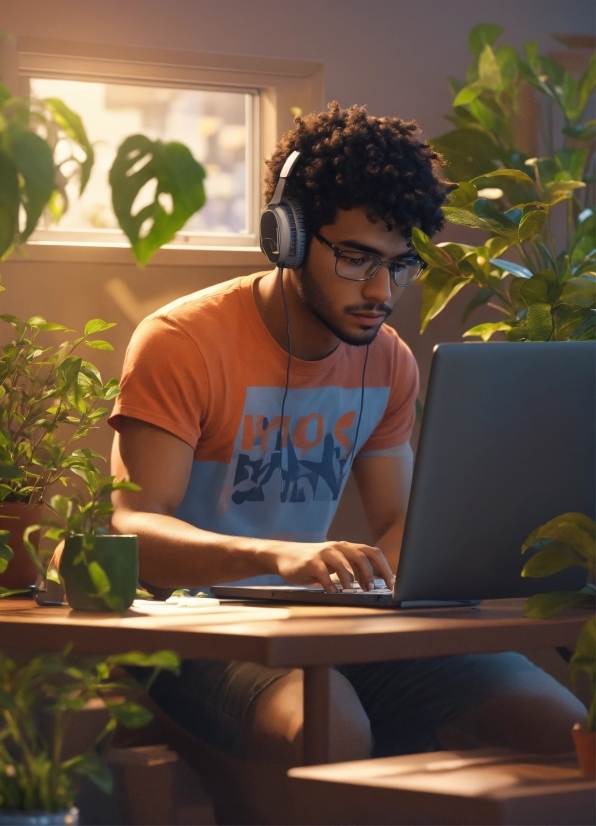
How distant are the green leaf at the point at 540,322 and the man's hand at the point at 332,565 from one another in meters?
0.52

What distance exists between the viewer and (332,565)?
122 centimetres

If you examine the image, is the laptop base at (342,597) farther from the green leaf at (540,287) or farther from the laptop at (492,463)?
the green leaf at (540,287)

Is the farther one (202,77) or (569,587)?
(202,77)

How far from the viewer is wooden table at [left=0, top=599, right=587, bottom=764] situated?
958 mm

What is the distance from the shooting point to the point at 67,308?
243 centimetres

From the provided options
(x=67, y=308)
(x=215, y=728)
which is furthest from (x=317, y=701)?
(x=67, y=308)

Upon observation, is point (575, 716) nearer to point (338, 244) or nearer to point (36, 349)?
point (338, 244)

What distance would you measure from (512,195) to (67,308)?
3.53ft

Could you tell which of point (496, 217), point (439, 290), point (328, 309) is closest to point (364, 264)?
point (328, 309)

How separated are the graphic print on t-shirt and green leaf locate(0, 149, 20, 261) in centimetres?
109

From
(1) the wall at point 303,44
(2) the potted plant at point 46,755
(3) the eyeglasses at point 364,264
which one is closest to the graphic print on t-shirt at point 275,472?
(3) the eyeglasses at point 364,264

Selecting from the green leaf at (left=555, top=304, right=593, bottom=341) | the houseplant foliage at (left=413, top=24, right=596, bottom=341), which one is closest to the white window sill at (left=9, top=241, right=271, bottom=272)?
the houseplant foliage at (left=413, top=24, right=596, bottom=341)

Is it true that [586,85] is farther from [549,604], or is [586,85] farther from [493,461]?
[549,604]

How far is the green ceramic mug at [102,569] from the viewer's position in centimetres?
117
